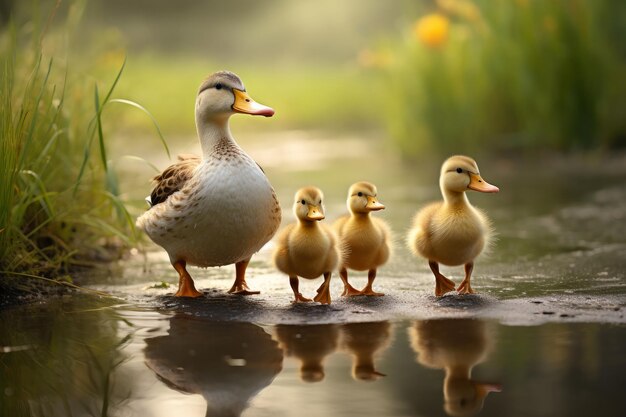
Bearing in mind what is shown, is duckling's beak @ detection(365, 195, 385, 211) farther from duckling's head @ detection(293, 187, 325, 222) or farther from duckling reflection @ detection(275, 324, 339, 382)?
duckling reflection @ detection(275, 324, 339, 382)

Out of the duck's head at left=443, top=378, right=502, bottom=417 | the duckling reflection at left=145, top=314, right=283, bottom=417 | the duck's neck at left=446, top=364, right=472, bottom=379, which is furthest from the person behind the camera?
the duck's neck at left=446, top=364, right=472, bottom=379

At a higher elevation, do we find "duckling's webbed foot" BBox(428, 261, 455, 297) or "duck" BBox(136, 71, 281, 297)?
"duck" BBox(136, 71, 281, 297)

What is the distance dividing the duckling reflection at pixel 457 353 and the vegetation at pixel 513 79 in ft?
23.3

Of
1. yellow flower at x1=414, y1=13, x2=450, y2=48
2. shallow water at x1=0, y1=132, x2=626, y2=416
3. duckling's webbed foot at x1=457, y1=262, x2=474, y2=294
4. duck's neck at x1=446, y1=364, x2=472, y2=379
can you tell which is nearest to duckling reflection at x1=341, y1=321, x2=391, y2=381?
shallow water at x1=0, y1=132, x2=626, y2=416

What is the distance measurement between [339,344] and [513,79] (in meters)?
8.12

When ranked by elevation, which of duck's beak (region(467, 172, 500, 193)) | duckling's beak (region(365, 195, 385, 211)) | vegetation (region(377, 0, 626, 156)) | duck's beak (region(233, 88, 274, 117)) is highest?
vegetation (region(377, 0, 626, 156))

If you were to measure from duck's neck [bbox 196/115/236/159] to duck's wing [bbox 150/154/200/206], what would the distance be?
0.18 m

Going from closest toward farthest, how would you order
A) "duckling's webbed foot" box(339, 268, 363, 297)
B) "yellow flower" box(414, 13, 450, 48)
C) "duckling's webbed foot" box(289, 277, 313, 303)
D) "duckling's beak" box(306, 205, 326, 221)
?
"duckling's beak" box(306, 205, 326, 221)
"duckling's webbed foot" box(289, 277, 313, 303)
"duckling's webbed foot" box(339, 268, 363, 297)
"yellow flower" box(414, 13, 450, 48)

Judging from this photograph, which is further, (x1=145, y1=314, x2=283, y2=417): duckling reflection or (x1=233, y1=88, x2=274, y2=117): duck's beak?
(x1=233, y1=88, x2=274, y2=117): duck's beak

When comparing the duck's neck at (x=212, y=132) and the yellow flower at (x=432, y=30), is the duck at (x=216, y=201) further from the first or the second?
the yellow flower at (x=432, y=30)

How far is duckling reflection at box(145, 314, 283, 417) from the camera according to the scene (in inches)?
141

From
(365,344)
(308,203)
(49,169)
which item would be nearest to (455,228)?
(308,203)

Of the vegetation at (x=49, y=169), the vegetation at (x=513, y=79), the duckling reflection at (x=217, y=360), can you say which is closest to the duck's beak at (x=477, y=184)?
the duckling reflection at (x=217, y=360)

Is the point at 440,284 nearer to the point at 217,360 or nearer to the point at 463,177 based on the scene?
the point at 463,177
